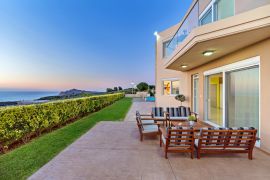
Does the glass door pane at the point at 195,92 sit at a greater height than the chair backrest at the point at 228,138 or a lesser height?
greater

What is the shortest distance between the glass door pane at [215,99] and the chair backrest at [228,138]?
3237 mm

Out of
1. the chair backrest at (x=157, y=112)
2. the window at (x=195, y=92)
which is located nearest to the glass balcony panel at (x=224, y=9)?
the chair backrest at (x=157, y=112)

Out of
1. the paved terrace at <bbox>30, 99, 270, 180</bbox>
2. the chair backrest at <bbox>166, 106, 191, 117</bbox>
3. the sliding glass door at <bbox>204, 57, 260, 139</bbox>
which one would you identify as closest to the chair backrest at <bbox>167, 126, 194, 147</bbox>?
the paved terrace at <bbox>30, 99, 270, 180</bbox>

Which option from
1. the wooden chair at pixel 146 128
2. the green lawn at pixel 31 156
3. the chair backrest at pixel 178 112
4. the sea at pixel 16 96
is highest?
the sea at pixel 16 96

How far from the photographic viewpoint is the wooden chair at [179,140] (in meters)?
3.84

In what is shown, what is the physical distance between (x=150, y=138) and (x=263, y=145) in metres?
3.23

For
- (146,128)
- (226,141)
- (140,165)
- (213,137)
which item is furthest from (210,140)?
(146,128)

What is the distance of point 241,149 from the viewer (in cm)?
404

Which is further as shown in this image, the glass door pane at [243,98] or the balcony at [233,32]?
the glass door pane at [243,98]

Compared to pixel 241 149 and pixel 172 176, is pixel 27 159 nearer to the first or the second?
pixel 172 176

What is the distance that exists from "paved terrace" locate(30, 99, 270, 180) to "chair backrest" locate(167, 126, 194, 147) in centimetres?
36

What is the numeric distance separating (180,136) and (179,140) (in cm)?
13

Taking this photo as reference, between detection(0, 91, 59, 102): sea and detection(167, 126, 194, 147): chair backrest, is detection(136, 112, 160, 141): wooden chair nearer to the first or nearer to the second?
detection(167, 126, 194, 147): chair backrest

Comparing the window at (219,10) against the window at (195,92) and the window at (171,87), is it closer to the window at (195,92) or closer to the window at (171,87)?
the window at (195,92)
